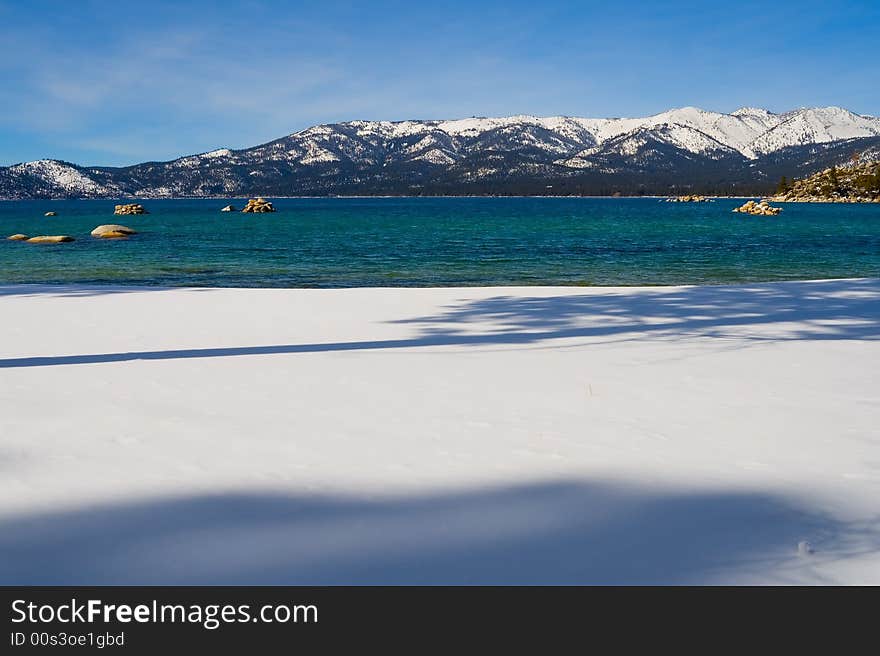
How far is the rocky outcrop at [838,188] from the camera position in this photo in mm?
157125

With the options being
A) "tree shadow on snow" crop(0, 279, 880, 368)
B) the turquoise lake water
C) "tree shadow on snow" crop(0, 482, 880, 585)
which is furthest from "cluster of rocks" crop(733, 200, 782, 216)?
"tree shadow on snow" crop(0, 482, 880, 585)

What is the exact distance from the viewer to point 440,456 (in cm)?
546

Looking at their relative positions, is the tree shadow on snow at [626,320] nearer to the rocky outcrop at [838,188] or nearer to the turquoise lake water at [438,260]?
the turquoise lake water at [438,260]

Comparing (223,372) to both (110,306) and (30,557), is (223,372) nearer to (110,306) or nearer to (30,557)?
(30,557)

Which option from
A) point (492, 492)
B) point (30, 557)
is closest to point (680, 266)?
point (492, 492)

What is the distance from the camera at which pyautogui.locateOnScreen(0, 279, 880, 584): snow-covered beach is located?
12.8ft

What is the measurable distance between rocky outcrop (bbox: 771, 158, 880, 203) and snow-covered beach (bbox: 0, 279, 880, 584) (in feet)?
568

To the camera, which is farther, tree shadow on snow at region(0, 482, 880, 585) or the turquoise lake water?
the turquoise lake water

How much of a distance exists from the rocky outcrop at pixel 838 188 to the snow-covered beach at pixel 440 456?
173 m

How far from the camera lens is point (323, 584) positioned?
3.63m

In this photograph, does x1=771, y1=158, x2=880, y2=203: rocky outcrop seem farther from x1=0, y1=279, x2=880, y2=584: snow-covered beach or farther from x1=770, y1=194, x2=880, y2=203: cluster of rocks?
x1=0, y1=279, x2=880, y2=584: snow-covered beach

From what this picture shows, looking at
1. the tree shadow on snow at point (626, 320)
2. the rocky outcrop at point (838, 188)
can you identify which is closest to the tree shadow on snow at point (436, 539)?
the tree shadow on snow at point (626, 320)

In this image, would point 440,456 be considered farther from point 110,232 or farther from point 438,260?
point 110,232
